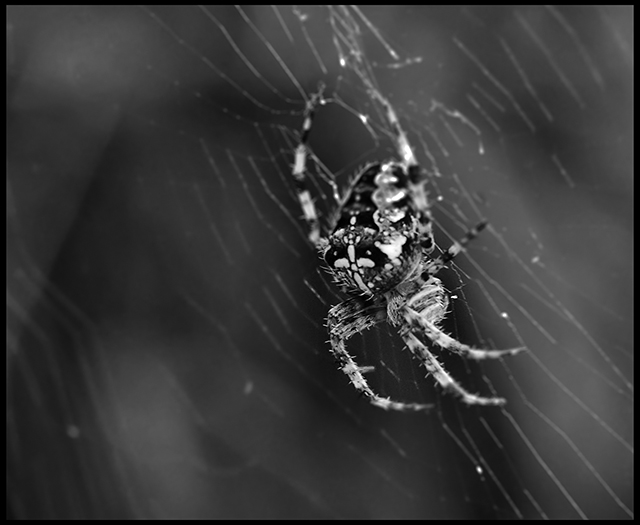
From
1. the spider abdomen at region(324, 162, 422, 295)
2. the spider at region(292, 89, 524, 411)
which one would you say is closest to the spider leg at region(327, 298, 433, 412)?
the spider at region(292, 89, 524, 411)

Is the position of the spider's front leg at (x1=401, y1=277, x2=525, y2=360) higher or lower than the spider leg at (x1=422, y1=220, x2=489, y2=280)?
lower

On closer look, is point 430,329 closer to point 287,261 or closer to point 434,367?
point 434,367

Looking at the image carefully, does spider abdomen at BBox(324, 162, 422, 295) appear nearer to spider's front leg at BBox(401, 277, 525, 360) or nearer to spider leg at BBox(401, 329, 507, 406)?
spider's front leg at BBox(401, 277, 525, 360)

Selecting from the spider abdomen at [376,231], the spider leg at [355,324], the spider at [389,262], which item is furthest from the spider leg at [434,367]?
the spider abdomen at [376,231]

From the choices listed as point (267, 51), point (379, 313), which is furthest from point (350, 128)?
point (379, 313)

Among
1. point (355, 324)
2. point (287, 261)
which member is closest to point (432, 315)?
point (355, 324)

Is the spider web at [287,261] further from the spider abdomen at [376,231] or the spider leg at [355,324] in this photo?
the spider abdomen at [376,231]

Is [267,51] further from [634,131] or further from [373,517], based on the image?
[373,517]
